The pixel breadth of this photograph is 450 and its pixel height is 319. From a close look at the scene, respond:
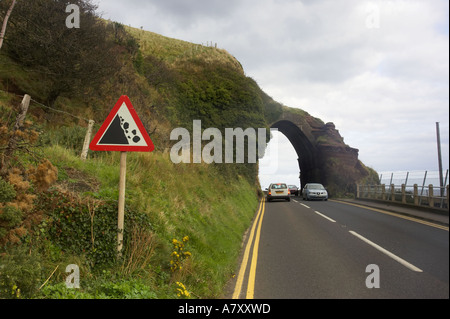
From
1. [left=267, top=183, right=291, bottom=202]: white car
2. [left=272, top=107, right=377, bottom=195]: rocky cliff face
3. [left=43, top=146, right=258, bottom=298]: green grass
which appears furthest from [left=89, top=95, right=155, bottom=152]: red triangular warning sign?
[left=272, top=107, right=377, bottom=195]: rocky cliff face

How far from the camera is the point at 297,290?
532 centimetres

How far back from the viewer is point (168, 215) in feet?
24.5

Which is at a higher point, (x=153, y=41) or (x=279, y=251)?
(x=153, y=41)

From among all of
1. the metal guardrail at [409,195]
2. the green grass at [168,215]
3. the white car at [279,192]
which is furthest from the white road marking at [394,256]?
the white car at [279,192]

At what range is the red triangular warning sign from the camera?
205 inches

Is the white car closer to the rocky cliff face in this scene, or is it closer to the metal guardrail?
the metal guardrail

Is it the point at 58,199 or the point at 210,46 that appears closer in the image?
the point at 58,199

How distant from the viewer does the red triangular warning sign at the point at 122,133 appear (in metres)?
5.22

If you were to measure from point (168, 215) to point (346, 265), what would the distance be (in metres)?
4.12

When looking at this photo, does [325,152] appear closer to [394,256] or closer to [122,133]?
[394,256]

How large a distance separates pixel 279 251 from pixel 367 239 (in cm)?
280

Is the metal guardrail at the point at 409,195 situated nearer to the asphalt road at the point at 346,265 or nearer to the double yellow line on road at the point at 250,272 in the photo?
the asphalt road at the point at 346,265

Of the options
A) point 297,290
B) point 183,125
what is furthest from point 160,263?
point 183,125
